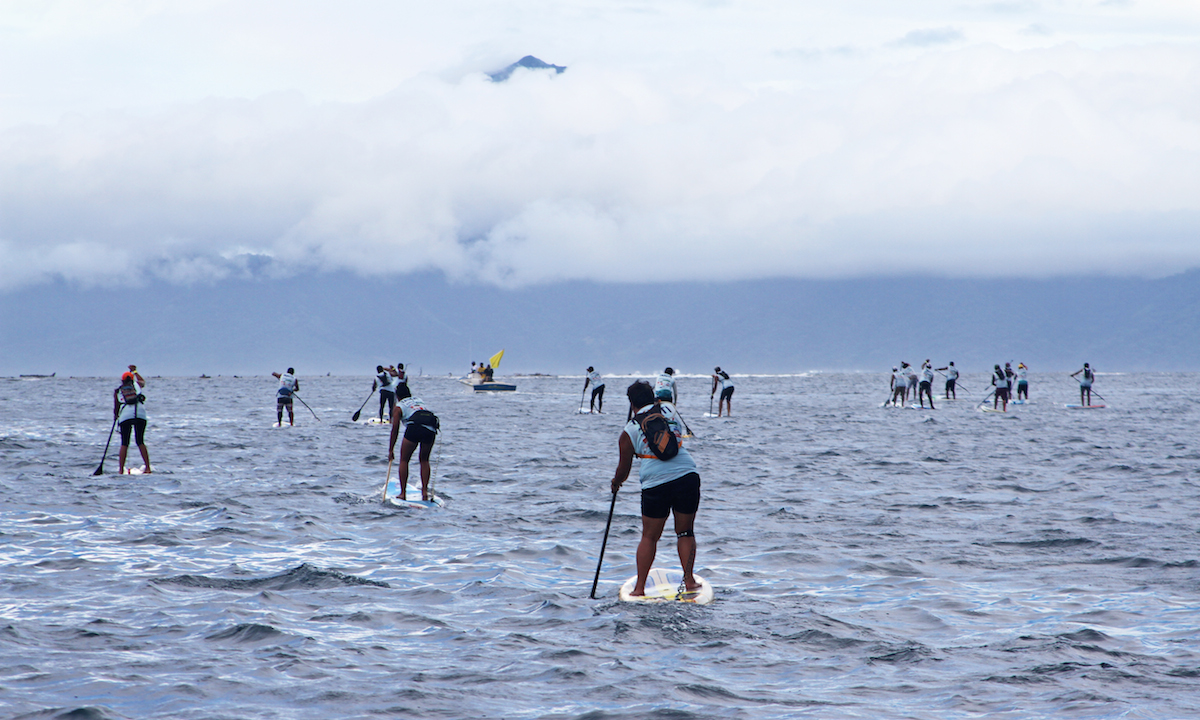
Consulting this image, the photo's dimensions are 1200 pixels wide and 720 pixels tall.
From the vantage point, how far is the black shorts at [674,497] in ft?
31.3

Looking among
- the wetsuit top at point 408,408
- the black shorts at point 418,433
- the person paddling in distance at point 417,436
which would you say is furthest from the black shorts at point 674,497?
the wetsuit top at point 408,408

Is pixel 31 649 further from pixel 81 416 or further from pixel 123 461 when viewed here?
pixel 81 416

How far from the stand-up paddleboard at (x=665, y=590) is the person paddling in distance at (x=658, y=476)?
93 millimetres

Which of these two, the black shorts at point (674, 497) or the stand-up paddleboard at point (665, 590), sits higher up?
the black shorts at point (674, 497)

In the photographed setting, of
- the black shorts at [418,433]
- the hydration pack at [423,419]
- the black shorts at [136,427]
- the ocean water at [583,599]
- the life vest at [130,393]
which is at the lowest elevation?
the ocean water at [583,599]

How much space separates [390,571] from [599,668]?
4.16 meters

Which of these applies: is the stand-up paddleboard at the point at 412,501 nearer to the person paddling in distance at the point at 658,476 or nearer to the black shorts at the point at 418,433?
the black shorts at the point at 418,433

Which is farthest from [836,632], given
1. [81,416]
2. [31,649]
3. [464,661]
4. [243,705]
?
[81,416]

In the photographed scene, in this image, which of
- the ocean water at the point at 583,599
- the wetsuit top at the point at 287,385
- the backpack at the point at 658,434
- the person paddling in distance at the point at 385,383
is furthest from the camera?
the wetsuit top at the point at 287,385

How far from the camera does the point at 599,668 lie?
747cm

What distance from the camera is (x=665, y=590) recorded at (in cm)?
982

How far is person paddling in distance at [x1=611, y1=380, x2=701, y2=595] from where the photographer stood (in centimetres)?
952

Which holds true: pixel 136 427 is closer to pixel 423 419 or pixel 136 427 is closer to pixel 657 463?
pixel 423 419

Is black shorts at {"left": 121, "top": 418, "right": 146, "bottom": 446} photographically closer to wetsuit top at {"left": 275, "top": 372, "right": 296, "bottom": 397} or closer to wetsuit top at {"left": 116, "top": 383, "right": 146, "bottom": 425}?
wetsuit top at {"left": 116, "top": 383, "right": 146, "bottom": 425}
